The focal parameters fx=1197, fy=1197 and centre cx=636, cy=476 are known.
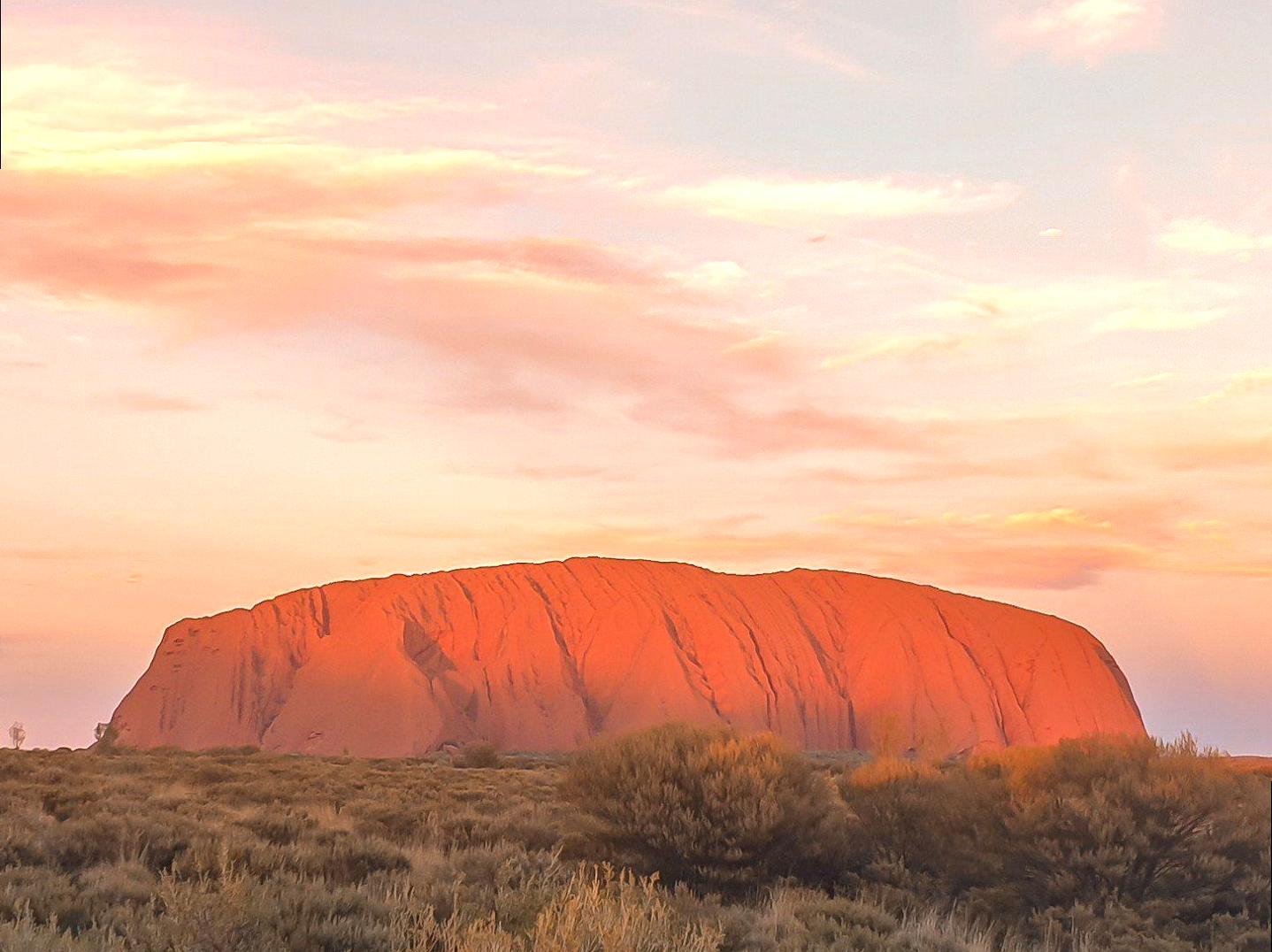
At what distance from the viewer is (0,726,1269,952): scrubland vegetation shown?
7797mm

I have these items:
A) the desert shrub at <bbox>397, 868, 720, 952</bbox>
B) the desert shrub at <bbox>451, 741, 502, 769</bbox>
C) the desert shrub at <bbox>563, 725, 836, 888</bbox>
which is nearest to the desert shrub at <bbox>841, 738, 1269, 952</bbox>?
the desert shrub at <bbox>563, 725, 836, 888</bbox>

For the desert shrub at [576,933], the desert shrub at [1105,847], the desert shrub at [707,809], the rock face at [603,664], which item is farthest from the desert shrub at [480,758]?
the desert shrub at [576,933]

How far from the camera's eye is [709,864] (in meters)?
12.1

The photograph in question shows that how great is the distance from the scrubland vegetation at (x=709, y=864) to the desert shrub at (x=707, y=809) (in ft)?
0.08

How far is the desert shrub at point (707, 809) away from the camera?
39.5 feet

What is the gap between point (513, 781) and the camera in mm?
28125

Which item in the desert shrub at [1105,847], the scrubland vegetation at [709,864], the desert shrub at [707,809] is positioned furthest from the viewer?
the desert shrub at [707,809]

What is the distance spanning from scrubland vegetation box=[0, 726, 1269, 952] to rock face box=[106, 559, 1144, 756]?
53291mm

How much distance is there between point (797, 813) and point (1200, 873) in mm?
4522

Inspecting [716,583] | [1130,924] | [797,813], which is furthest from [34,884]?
[716,583]

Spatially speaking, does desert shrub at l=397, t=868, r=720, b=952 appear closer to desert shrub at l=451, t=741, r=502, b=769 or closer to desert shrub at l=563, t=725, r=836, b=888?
desert shrub at l=563, t=725, r=836, b=888

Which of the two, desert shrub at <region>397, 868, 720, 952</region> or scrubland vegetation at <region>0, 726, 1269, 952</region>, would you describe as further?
scrubland vegetation at <region>0, 726, 1269, 952</region>

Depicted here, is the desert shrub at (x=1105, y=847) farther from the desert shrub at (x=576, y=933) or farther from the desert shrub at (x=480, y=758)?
the desert shrub at (x=480, y=758)

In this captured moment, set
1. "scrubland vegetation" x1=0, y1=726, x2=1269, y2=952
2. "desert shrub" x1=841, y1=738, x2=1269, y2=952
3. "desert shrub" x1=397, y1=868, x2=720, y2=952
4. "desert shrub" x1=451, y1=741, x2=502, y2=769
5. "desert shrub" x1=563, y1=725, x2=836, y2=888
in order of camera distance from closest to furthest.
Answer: "desert shrub" x1=397, y1=868, x2=720, y2=952 → "scrubland vegetation" x1=0, y1=726, x2=1269, y2=952 → "desert shrub" x1=841, y1=738, x2=1269, y2=952 → "desert shrub" x1=563, y1=725, x2=836, y2=888 → "desert shrub" x1=451, y1=741, x2=502, y2=769
